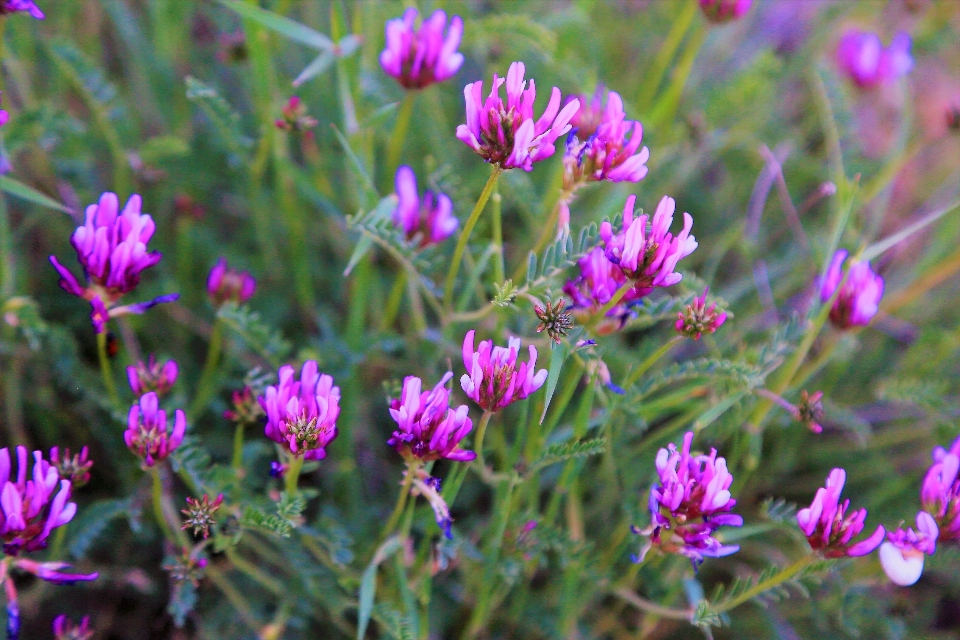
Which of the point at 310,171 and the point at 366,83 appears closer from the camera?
the point at 366,83

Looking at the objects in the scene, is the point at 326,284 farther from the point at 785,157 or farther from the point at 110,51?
the point at 785,157

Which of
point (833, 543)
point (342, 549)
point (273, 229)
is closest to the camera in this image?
point (833, 543)

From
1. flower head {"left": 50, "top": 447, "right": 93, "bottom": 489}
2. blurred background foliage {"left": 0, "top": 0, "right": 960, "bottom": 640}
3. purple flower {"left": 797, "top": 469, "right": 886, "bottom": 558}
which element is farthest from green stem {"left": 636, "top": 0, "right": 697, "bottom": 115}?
flower head {"left": 50, "top": 447, "right": 93, "bottom": 489}

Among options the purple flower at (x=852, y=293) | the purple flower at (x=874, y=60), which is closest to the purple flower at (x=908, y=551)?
the purple flower at (x=852, y=293)

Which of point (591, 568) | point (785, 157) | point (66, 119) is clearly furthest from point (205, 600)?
point (785, 157)

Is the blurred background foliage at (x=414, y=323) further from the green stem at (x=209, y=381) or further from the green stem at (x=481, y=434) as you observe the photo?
the green stem at (x=481, y=434)
